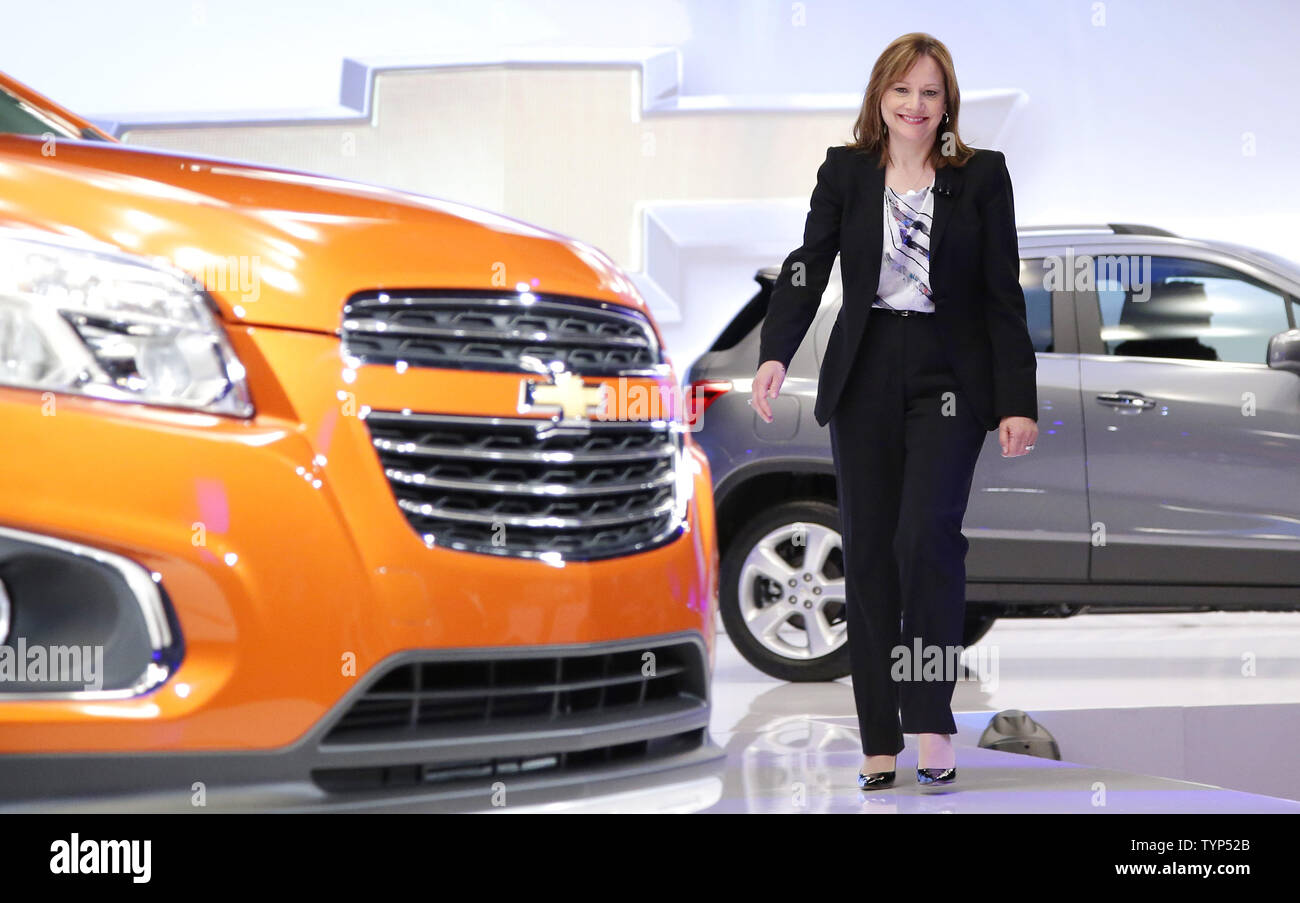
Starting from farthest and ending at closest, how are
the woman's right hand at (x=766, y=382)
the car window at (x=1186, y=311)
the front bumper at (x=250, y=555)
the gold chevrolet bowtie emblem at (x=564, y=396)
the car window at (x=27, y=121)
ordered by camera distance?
the car window at (x=1186, y=311)
the car window at (x=27, y=121)
the woman's right hand at (x=766, y=382)
the gold chevrolet bowtie emblem at (x=564, y=396)
the front bumper at (x=250, y=555)

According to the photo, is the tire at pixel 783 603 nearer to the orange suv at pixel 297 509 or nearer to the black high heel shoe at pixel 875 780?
the black high heel shoe at pixel 875 780

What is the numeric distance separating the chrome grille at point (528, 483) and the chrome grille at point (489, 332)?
8 centimetres

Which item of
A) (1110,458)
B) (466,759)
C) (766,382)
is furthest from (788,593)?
(466,759)

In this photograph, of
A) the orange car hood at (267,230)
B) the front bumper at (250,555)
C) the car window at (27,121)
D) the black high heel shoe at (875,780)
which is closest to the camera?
the front bumper at (250,555)

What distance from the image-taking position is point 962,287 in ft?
8.08

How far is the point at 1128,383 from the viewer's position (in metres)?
4.56

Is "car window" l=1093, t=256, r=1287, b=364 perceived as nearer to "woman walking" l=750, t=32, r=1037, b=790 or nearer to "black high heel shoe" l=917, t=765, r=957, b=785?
"woman walking" l=750, t=32, r=1037, b=790

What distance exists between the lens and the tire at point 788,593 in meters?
4.76

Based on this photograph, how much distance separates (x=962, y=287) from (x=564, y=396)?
95cm

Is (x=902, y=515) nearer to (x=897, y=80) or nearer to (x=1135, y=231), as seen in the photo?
(x=897, y=80)

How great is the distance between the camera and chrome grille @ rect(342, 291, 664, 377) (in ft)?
5.48

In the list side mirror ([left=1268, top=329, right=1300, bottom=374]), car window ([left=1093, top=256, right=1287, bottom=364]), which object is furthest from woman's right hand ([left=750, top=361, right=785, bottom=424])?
side mirror ([left=1268, top=329, right=1300, bottom=374])

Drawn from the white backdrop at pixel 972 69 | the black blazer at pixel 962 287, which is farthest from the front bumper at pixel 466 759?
the white backdrop at pixel 972 69

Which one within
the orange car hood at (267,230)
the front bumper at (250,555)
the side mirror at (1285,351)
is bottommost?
the front bumper at (250,555)
